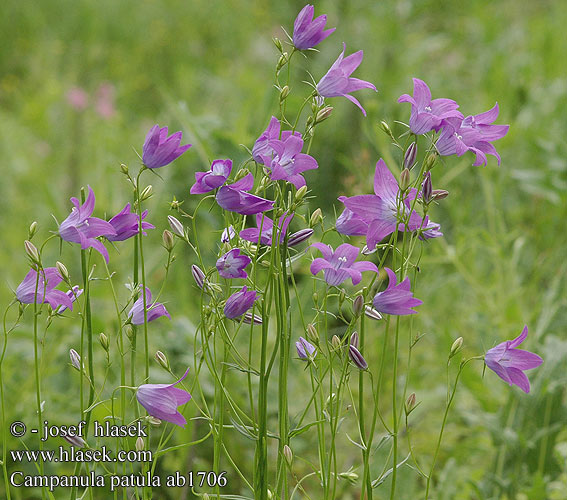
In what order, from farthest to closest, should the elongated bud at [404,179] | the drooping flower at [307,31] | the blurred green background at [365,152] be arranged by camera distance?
the blurred green background at [365,152], the drooping flower at [307,31], the elongated bud at [404,179]

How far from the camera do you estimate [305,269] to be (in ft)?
4.97

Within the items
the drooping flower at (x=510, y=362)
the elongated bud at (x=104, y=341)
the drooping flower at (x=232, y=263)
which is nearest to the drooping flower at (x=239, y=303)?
the drooping flower at (x=232, y=263)

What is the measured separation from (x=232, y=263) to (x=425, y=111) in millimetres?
220

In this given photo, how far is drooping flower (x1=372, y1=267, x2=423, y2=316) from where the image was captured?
2.08 ft

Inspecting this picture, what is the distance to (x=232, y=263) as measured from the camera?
2.19 feet

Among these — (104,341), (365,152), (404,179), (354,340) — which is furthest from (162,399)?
(365,152)

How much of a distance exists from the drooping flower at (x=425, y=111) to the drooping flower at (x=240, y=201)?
0.15 m

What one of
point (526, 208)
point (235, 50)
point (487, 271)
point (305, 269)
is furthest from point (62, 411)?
point (235, 50)

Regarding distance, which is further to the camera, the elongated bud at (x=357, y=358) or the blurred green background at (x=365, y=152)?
the blurred green background at (x=365, y=152)

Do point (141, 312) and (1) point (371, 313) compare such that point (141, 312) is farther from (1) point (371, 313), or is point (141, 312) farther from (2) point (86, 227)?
(1) point (371, 313)

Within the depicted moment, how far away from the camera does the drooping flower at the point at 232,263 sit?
0.67 meters

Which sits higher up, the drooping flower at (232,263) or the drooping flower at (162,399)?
the drooping flower at (232,263)

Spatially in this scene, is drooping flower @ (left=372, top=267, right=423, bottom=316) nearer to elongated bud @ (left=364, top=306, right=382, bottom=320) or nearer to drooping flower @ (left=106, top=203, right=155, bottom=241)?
elongated bud @ (left=364, top=306, right=382, bottom=320)

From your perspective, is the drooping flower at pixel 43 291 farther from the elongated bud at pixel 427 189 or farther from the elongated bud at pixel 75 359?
the elongated bud at pixel 427 189
